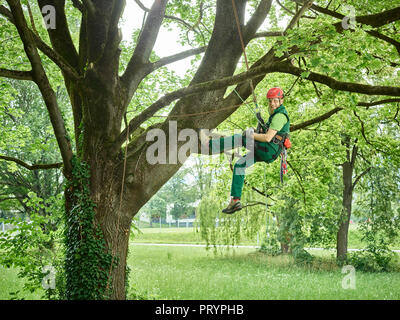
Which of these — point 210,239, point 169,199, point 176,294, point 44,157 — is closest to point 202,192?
point 210,239

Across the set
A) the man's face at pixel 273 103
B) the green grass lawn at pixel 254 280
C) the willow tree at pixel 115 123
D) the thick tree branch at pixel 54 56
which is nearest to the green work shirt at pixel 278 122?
the man's face at pixel 273 103

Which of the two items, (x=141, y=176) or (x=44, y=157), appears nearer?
(x=141, y=176)

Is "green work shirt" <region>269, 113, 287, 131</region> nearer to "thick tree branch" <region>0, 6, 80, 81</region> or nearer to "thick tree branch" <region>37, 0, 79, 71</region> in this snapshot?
"thick tree branch" <region>0, 6, 80, 81</region>

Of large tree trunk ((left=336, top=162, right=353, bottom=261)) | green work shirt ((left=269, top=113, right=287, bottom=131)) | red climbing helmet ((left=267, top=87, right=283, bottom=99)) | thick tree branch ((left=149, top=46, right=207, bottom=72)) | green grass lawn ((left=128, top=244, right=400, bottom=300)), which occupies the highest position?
thick tree branch ((left=149, top=46, right=207, bottom=72))

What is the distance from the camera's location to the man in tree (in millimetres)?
4973

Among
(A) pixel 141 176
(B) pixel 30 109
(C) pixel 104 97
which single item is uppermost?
(B) pixel 30 109

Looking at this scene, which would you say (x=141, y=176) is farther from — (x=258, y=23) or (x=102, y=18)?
(x=258, y=23)

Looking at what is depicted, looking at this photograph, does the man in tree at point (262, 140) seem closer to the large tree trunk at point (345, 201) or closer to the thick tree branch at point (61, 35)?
the thick tree branch at point (61, 35)

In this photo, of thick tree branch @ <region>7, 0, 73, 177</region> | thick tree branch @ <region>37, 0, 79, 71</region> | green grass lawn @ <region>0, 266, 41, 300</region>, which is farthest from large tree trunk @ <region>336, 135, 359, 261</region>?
thick tree branch @ <region>7, 0, 73, 177</region>

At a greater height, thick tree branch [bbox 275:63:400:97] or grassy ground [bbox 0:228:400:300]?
thick tree branch [bbox 275:63:400:97]

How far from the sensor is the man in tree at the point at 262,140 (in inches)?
196

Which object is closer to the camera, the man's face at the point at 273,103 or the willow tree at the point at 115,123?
the man's face at the point at 273,103
